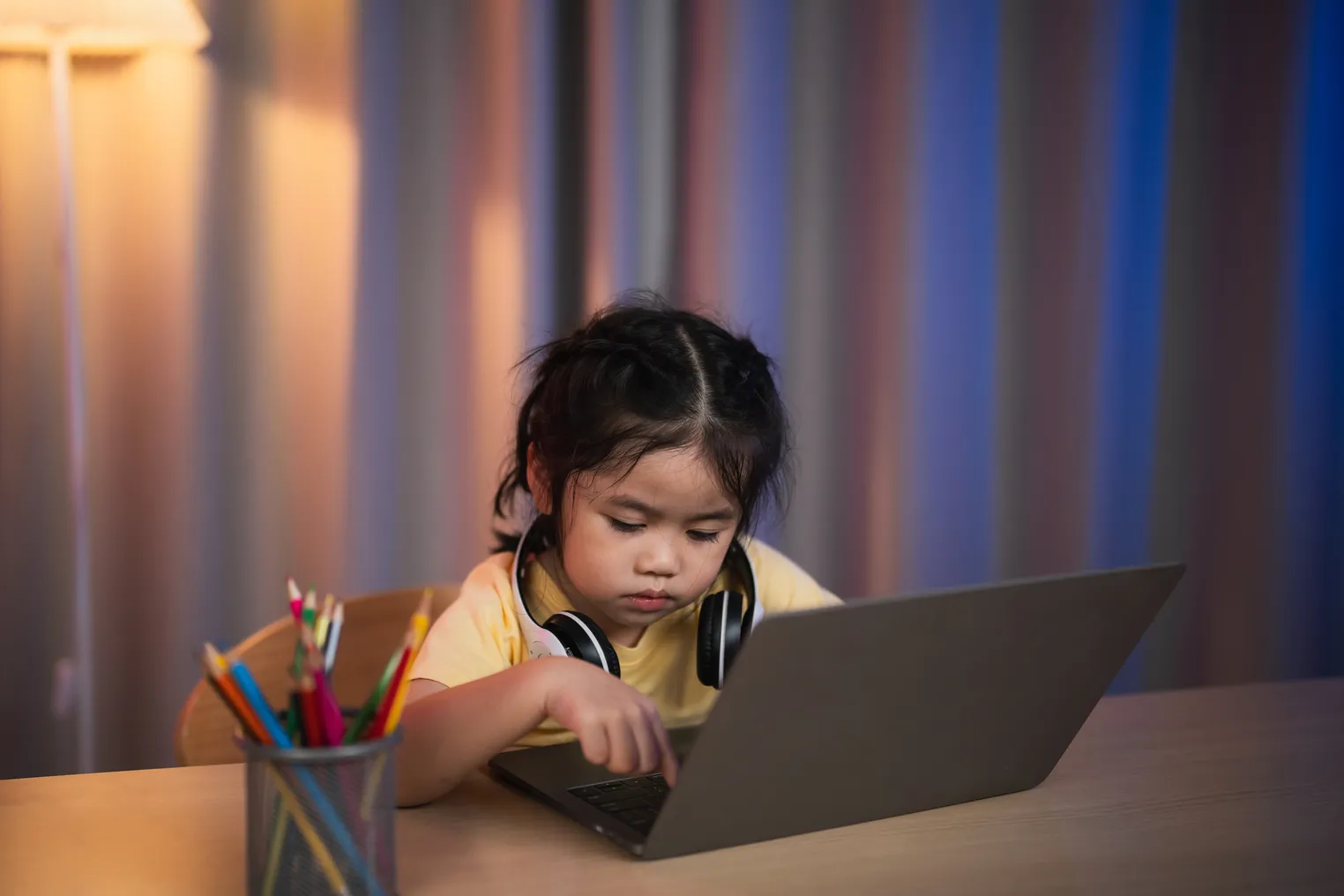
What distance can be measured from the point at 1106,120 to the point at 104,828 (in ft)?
6.71

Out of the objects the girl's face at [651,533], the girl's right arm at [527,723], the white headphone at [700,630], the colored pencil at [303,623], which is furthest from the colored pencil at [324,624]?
the girl's face at [651,533]

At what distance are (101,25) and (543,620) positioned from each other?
48.2 inches

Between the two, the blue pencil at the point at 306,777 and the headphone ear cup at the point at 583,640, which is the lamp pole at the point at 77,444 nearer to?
the headphone ear cup at the point at 583,640

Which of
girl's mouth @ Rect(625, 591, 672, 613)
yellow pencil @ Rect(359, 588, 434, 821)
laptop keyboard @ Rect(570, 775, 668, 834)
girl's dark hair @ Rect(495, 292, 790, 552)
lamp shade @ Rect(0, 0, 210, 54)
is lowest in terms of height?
laptop keyboard @ Rect(570, 775, 668, 834)

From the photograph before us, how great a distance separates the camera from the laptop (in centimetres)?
73

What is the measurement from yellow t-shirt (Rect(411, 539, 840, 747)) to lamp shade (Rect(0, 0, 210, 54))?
111cm

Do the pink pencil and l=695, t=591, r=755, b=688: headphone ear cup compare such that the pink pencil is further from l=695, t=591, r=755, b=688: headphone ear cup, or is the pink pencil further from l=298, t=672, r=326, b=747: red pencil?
l=695, t=591, r=755, b=688: headphone ear cup

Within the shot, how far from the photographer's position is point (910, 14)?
2.29 metres

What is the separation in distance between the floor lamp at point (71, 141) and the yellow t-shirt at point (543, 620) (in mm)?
978

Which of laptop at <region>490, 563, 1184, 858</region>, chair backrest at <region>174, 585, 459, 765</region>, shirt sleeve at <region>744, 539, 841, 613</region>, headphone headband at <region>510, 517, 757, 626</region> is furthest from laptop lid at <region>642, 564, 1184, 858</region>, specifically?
chair backrest at <region>174, 585, 459, 765</region>

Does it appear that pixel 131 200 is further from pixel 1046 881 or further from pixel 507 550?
pixel 1046 881

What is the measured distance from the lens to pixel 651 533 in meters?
1.10

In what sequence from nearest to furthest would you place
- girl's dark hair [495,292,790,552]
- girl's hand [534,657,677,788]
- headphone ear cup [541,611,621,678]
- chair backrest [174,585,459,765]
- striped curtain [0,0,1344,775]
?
1. girl's hand [534,657,677,788]
2. headphone ear cup [541,611,621,678]
3. girl's dark hair [495,292,790,552]
4. chair backrest [174,585,459,765]
5. striped curtain [0,0,1344,775]

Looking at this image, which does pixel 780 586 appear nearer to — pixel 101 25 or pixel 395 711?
pixel 395 711
